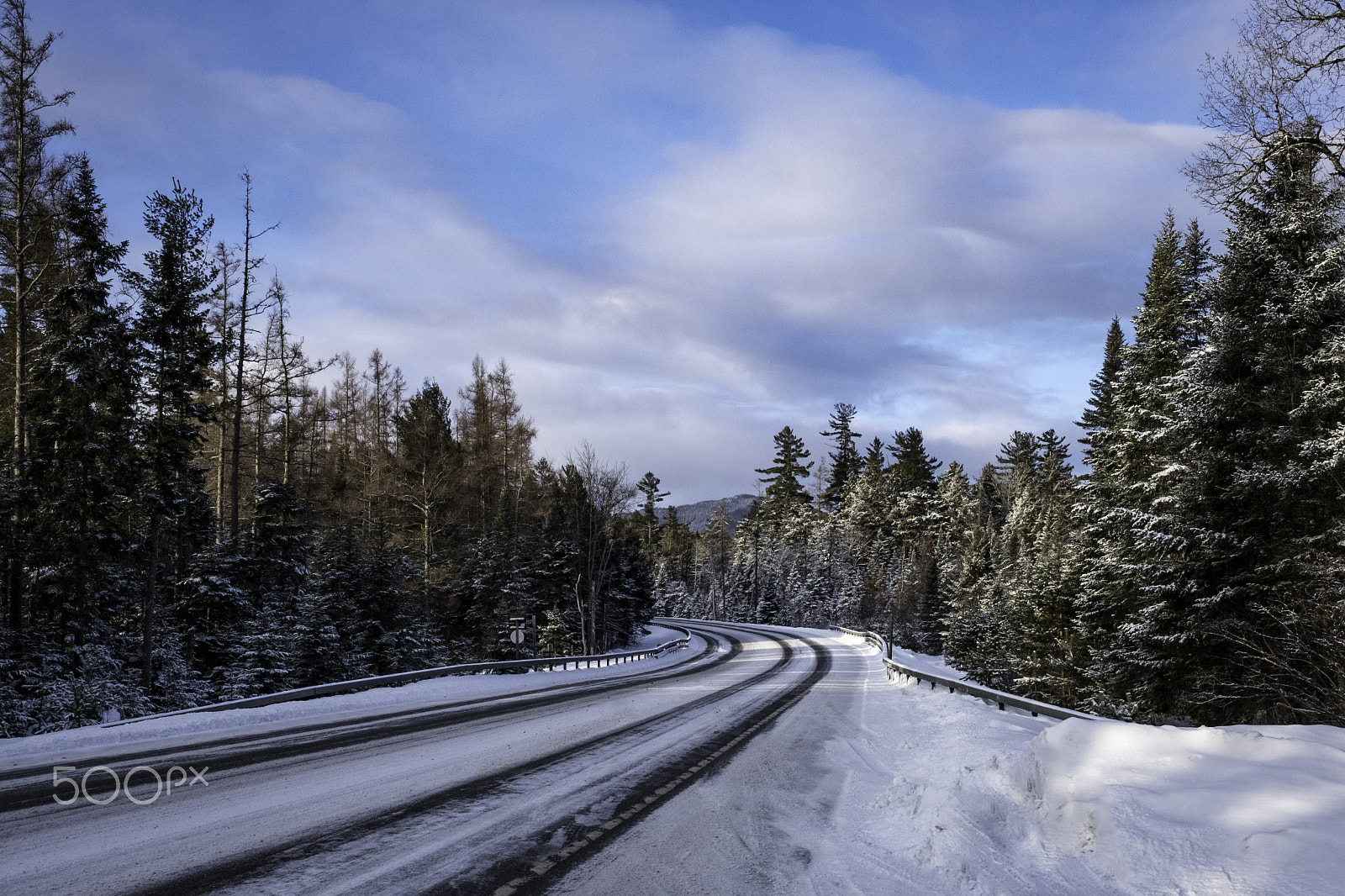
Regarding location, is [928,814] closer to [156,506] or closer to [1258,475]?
[1258,475]

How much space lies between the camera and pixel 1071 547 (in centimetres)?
2609

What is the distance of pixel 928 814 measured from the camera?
6.72 meters

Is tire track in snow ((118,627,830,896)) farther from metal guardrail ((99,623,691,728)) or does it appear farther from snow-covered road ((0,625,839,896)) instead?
metal guardrail ((99,623,691,728))

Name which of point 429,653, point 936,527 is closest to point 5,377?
point 429,653

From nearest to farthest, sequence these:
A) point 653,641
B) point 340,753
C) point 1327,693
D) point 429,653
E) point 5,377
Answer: point 340,753 < point 1327,693 < point 5,377 < point 429,653 < point 653,641

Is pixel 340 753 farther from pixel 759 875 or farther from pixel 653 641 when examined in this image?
pixel 653 641

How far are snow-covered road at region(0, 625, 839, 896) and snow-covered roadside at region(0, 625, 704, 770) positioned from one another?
26 centimetres

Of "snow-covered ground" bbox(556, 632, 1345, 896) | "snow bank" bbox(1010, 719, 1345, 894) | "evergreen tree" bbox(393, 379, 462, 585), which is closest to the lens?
"snow bank" bbox(1010, 719, 1345, 894)

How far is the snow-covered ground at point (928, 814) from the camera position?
14.8ft

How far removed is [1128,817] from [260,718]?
42.2 feet

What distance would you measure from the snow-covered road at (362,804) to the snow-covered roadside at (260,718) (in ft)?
0.85

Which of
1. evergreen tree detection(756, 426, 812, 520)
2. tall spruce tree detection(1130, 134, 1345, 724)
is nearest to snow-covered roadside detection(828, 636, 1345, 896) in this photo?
tall spruce tree detection(1130, 134, 1345, 724)

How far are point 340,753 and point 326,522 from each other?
101 feet

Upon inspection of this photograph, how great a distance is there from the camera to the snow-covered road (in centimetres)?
501
